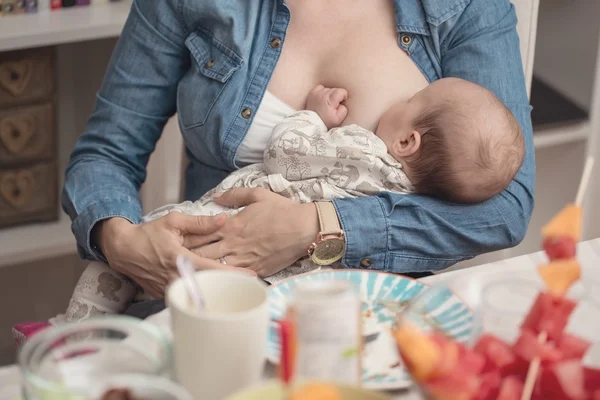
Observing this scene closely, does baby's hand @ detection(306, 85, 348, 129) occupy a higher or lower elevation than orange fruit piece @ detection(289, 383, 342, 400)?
lower

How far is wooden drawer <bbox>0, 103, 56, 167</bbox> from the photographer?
2.00 meters

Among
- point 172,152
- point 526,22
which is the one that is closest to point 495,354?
point 526,22

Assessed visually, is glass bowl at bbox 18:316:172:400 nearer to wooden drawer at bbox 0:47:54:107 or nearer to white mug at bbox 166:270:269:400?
white mug at bbox 166:270:269:400

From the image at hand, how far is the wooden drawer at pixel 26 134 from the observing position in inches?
78.5

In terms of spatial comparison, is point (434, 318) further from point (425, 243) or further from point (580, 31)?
point (580, 31)

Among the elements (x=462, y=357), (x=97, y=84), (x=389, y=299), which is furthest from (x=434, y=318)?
(x=97, y=84)

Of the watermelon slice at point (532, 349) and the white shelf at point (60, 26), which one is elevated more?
the watermelon slice at point (532, 349)

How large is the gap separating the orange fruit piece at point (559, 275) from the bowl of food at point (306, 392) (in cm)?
18

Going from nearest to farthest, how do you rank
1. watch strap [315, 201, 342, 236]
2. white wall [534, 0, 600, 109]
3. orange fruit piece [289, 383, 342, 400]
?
orange fruit piece [289, 383, 342, 400] → watch strap [315, 201, 342, 236] → white wall [534, 0, 600, 109]

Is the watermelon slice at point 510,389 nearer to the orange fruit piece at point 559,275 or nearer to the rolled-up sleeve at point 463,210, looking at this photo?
the orange fruit piece at point 559,275

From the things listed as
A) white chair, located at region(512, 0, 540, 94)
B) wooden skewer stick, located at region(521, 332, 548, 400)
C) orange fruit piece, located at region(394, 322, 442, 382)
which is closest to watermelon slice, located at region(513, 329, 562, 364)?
wooden skewer stick, located at region(521, 332, 548, 400)

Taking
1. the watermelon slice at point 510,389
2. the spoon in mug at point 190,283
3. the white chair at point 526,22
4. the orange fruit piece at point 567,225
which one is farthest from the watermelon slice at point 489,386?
the white chair at point 526,22

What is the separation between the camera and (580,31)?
2.24m

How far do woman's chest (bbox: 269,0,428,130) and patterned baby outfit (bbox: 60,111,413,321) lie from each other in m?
0.07
